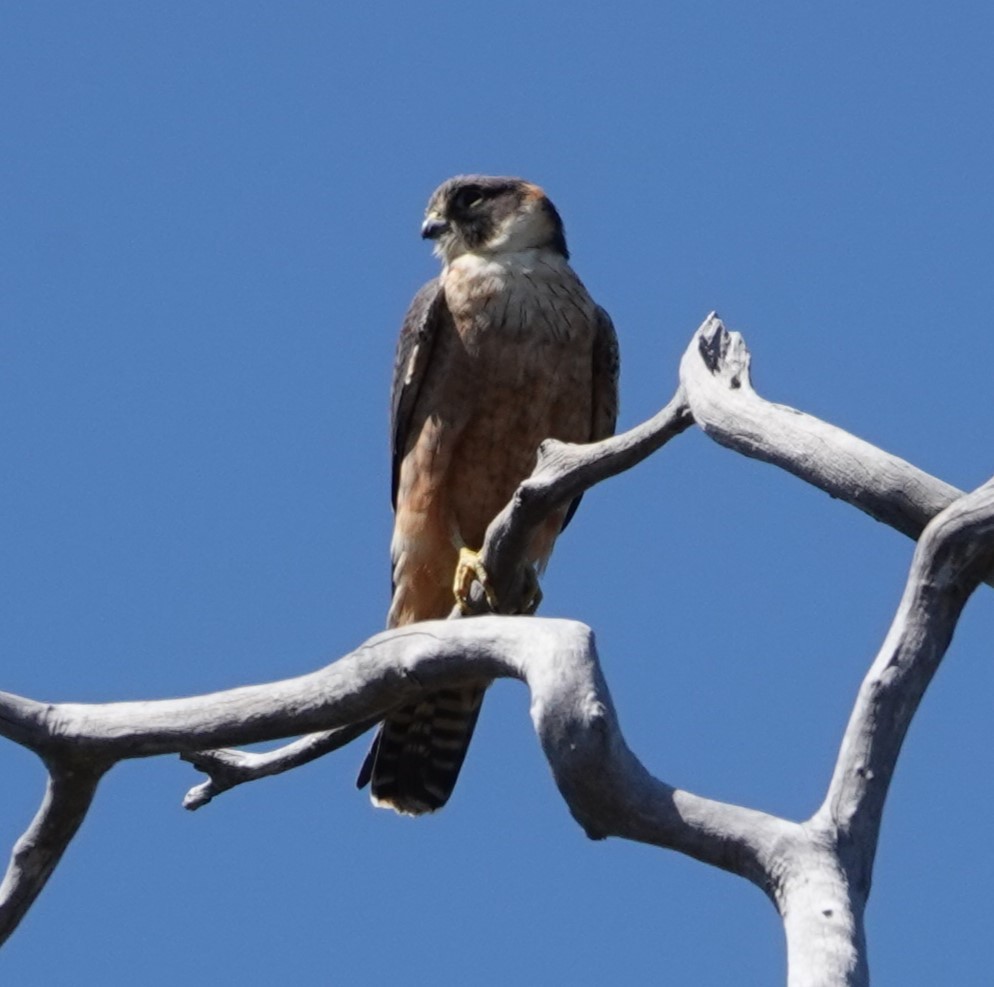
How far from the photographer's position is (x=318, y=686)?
439 cm

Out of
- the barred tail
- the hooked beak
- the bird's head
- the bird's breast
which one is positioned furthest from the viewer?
the hooked beak

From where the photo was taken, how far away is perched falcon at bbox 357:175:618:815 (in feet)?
20.6

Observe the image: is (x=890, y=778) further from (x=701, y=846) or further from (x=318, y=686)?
(x=318, y=686)

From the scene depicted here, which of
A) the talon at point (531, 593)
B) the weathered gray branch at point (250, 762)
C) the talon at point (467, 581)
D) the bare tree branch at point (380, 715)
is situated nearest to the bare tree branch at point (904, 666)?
the bare tree branch at point (380, 715)

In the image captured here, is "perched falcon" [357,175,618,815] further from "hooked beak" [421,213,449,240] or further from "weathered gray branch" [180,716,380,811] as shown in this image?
"weathered gray branch" [180,716,380,811]

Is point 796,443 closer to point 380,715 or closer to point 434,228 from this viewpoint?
point 380,715

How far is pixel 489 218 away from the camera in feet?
22.8

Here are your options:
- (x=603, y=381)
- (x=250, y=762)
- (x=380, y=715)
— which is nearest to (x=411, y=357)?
(x=603, y=381)

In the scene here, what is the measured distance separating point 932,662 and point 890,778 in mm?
251

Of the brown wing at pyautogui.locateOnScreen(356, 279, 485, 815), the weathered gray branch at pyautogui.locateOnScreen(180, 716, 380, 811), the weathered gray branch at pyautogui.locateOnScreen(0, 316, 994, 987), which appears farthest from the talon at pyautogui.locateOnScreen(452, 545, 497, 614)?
the weathered gray branch at pyautogui.locateOnScreen(180, 716, 380, 811)

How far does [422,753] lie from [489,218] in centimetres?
181

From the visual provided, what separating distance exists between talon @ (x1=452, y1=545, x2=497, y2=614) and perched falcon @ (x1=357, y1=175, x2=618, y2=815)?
0.20ft

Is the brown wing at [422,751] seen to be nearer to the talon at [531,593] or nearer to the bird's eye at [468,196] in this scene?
the talon at [531,593]

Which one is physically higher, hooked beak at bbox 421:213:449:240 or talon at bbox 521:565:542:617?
hooked beak at bbox 421:213:449:240
